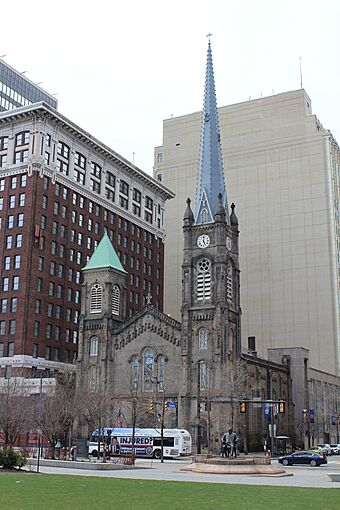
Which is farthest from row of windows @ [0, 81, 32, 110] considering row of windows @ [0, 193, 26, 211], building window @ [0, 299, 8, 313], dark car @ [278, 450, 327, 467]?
dark car @ [278, 450, 327, 467]

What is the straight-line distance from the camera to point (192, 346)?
2896 inches

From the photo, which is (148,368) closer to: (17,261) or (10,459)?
(17,261)

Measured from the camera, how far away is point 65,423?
63438mm

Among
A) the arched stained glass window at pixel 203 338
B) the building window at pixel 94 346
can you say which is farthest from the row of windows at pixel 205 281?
the building window at pixel 94 346

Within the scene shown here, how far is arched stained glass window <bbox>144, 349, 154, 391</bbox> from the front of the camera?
7588 centimetres

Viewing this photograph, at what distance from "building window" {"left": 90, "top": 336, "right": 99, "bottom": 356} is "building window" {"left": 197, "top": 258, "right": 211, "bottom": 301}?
13671mm

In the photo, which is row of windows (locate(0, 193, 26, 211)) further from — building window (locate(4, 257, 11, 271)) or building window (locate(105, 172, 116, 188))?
building window (locate(105, 172, 116, 188))

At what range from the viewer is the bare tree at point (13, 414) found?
53.8 m

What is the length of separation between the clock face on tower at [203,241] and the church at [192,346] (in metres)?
Answer: 0.12

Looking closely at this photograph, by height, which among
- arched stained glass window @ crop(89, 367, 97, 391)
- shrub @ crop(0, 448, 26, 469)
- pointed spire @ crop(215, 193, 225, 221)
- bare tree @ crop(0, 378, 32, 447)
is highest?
pointed spire @ crop(215, 193, 225, 221)

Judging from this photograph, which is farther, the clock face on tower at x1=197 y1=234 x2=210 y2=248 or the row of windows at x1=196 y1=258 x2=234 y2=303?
the clock face on tower at x1=197 y1=234 x2=210 y2=248

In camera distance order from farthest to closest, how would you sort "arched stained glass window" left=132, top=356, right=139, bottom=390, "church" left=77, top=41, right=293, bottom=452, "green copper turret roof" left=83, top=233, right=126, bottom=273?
1. "green copper turret roof" left=83, top=233, right=126, bottom=273
2. "arched stained glass window" left=132, top=356, right=139, bottom=390
3. "church" left=77, top=41, right=293, bottom=452

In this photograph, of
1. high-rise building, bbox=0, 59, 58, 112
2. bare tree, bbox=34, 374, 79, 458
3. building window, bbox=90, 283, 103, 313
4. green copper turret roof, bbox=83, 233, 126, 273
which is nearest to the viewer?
bare tree, bbox=34, 374, 79, 458

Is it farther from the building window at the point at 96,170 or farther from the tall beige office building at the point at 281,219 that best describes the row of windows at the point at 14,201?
the tall beige office building at the point at 281,219
